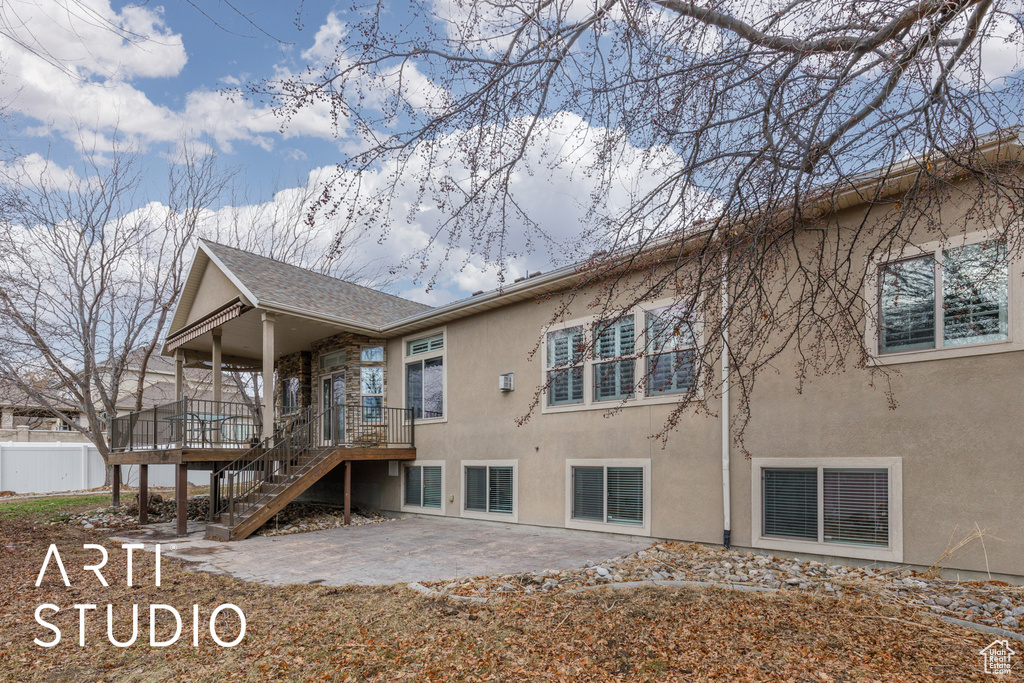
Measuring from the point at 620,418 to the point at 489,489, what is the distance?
3344mm

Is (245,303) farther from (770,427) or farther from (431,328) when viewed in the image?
(770,427)

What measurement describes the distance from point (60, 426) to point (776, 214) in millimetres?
38125

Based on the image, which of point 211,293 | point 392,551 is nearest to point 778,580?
point 392,551

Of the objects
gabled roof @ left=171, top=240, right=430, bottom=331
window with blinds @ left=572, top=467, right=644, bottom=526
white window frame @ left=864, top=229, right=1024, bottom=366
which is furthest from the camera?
gabled roof @ left=171, top=240, right=430, bottom=331

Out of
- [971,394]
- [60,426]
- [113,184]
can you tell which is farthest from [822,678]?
[60,426]

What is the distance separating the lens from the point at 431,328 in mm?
13328

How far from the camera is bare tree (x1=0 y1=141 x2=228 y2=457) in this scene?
18.3 metres

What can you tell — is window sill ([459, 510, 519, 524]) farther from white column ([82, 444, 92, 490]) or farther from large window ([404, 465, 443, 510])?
white column ([82, 444, 92, 490])

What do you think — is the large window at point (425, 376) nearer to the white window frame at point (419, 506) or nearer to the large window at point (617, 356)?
the white window frame at point (419, 506)

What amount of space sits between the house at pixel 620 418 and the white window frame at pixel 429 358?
0.04 m

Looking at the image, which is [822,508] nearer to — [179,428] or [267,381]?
[267,381]

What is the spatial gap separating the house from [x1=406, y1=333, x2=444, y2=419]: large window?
0.05 m

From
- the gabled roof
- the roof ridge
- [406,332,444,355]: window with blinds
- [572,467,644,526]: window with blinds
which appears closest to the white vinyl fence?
the gabled roof

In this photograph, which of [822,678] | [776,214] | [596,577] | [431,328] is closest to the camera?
[822,678]
